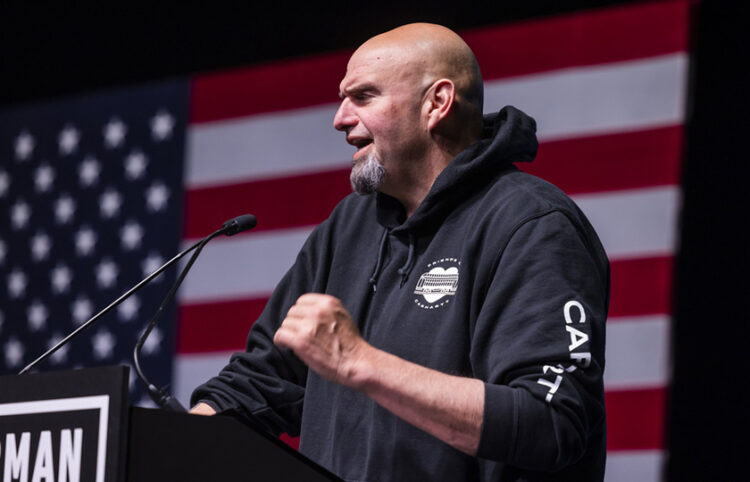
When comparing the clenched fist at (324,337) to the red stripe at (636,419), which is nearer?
the clenched fist at (324,337)

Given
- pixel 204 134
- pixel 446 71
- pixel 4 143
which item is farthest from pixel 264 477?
pixel 4 143

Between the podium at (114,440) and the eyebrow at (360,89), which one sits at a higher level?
the eyebrow at (360,89)

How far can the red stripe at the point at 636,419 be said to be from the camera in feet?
8.85

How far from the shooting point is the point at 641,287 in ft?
9.15

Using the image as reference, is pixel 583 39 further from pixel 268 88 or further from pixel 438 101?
pixel 438 101

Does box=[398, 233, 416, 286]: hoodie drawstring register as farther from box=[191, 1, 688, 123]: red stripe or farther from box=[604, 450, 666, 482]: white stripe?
box=[191, 1, 688, 123]: red stripe

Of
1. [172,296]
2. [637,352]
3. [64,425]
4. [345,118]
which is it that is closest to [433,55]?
[345,118]

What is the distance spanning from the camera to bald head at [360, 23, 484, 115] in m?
1.87

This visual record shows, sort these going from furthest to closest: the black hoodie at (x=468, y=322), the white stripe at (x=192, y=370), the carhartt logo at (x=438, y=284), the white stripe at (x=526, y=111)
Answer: the white stripe at (x=192, y=370)
the white stripe at (x=526, y=111)
the carhartt logo at (x=438, y=284)
the black hoodie at (x=468, y=322)

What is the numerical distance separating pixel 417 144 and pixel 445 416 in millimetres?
703

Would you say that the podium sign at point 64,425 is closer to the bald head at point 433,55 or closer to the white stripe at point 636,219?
the bald head at point 433,55

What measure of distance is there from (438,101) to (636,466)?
140 centimetres

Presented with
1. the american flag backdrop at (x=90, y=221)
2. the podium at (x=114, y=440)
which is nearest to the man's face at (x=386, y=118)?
the podium at (x=114, y=440)

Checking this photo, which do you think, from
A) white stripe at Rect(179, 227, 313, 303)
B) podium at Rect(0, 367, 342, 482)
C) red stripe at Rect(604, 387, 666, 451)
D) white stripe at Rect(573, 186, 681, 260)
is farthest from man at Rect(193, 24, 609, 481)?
white stripe at Rect(179, 227, 313, 303)
